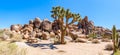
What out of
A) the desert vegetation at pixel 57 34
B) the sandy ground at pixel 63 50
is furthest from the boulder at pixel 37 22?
the sandy ground at pixel 63 50

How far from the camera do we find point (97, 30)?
55250 mm

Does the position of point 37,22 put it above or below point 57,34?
above

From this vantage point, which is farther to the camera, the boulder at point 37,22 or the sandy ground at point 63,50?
the boulder at point 37,22

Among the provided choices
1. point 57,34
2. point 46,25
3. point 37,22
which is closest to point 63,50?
point 57,34

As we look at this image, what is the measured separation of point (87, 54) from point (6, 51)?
36.7ft

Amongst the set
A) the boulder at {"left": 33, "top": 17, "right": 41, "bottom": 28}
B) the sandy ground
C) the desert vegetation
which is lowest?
the sandy ground

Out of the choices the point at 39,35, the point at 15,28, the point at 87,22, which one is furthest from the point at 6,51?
the point at 87,22

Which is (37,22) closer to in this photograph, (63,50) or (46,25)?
(46,25)

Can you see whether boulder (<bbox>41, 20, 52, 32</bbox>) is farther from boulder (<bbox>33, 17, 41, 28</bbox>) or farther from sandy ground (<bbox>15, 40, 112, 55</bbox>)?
sandy ground (<bbox>15, 40, 112, 55</bbox>)

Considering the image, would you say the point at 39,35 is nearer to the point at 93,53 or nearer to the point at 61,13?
the point at 61,13

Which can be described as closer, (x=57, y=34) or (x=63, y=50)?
(x=63, y=50)

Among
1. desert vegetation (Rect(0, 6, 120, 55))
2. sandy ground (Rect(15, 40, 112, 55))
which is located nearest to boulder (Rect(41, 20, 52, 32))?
desert vegetation (Rect(0, 6, 120, 55))

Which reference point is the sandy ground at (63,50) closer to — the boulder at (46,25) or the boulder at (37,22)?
the boulder at (46,25)

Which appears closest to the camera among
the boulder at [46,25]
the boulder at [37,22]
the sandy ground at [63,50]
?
the sandy ground at [63,50]
